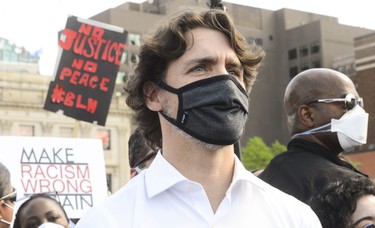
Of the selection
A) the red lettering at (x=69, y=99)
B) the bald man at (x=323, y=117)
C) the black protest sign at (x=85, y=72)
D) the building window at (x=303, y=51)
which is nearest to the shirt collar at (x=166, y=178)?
the bald man at (x=323, y=117)

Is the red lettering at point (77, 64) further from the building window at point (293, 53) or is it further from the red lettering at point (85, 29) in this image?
the building window at point (293, 53)

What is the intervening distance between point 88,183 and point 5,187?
2.62 metres

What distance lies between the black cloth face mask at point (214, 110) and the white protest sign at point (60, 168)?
435cm

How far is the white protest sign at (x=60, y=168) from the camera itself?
277 inches

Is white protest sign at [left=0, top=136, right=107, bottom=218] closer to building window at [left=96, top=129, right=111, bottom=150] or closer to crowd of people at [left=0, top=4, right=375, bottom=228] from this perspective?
crowd of people at [left=0, top=4, right=375, bottom=228]

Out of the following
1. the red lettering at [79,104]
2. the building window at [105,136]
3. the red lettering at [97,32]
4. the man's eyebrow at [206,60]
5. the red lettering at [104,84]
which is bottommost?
the building window at [105,136]

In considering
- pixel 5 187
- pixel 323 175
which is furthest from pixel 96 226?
pixel 5 187

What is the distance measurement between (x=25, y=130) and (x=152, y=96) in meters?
48.7

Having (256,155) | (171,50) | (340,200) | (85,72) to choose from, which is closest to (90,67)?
(85,72)

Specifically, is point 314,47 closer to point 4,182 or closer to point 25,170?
point 25,170

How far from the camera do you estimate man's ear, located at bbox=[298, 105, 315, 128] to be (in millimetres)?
4402

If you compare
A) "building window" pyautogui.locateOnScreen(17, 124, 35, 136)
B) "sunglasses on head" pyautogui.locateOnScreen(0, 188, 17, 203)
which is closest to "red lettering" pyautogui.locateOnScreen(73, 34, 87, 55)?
"sunglasses on head" pyautogui.locateOnScreen(0, 188, 17, 203)

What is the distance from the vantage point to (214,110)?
257cm

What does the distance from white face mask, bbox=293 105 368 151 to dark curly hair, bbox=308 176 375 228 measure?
2.90ft
